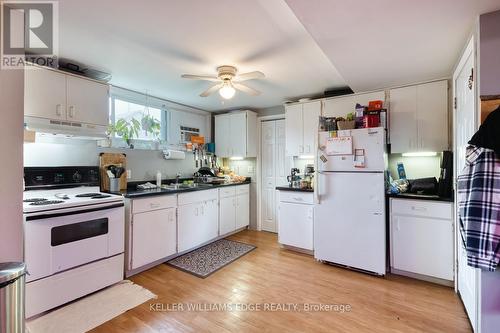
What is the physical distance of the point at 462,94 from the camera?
206 centimetres

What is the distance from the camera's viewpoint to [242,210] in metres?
4.38

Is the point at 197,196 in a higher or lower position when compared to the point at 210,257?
higher

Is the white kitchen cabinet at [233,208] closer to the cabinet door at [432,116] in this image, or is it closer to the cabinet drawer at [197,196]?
the cabinet drawer at [197,196]

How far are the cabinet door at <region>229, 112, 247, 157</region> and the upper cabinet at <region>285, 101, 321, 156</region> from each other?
84cm

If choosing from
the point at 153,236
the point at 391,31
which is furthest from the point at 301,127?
the point at 153,236

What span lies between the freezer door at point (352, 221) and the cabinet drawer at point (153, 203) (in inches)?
73.9

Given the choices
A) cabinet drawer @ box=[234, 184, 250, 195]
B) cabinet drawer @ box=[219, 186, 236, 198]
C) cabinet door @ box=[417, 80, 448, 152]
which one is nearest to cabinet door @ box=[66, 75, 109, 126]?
cabinet drawer @ box=[219, 186, 236, 198]

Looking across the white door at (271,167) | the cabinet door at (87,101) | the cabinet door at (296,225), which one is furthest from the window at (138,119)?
the cabinet door at (296,225)

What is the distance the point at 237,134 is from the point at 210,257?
2240mm

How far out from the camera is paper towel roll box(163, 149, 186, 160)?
3766mm

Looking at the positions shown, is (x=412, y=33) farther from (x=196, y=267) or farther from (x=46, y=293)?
(x=46, y=293)

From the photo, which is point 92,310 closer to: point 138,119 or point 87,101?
point 87,101

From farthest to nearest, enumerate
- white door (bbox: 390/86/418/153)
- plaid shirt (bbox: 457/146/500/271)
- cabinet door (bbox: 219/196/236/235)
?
1. cabinet door (bbox: 219/196/236/235)
2. white door (bbox: 390/86/418/153)
3. plaid shirt (bbox: 457/146/500/271)

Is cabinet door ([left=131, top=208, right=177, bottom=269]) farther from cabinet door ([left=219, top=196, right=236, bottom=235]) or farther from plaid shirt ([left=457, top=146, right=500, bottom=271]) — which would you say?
plaid shirt ([left=457, top=146, right=500, bottom=271])
